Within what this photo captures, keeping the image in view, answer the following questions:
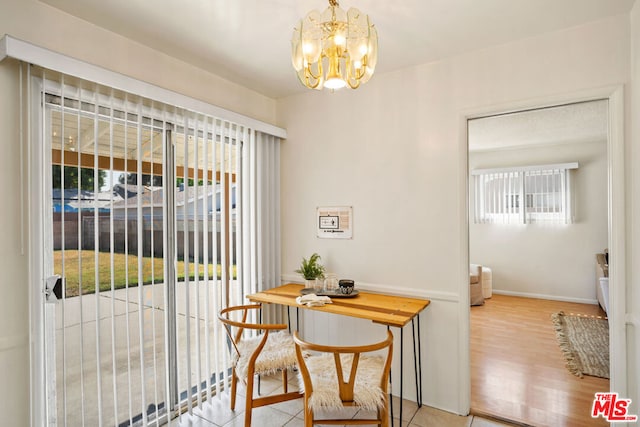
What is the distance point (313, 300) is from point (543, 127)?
13.8ft

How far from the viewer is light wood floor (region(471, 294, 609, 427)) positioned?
2420mm

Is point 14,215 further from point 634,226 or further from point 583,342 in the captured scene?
point 583,342

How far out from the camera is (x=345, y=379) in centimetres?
199

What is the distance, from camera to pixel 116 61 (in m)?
2.13

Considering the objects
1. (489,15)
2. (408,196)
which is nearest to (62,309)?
(408,196)

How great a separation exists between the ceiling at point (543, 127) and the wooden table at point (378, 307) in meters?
2.34

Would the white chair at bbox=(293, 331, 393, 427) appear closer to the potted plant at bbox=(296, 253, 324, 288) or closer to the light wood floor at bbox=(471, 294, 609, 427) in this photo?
the potted plant at bbox=(296, 253, 324, 288)

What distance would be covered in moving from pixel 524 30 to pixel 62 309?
10.5 feet

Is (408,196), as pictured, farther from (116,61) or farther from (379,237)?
(116,61)

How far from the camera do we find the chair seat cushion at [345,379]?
183 centimetres

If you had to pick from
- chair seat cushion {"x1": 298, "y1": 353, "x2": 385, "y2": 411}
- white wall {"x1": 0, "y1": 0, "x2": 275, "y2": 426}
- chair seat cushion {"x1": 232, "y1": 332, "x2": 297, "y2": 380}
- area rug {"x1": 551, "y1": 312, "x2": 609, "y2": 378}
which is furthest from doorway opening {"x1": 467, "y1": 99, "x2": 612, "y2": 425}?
white wall {"x1": 0, "y1": 0, "x2": 275, "y2": 426}

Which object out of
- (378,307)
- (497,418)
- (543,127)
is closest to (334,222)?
(378,307)

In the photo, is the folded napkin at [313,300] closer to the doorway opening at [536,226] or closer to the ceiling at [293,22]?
the ceiling at [293,22]

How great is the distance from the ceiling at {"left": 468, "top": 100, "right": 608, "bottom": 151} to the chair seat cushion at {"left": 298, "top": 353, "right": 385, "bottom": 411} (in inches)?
115
